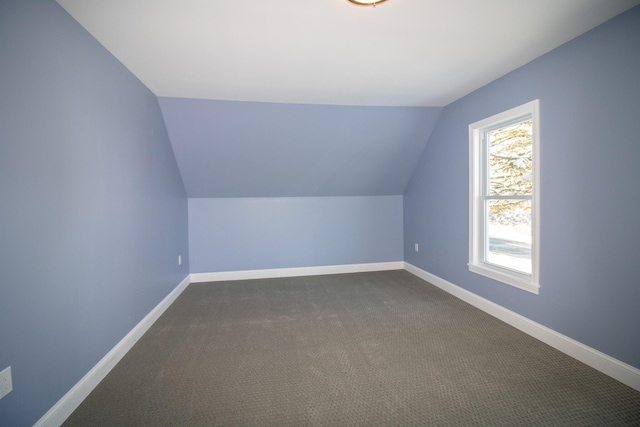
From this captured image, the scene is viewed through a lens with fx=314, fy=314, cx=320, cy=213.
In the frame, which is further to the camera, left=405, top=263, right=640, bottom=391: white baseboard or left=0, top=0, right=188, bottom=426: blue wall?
left=405, top=263, right=640, bottom=391: white baseboard

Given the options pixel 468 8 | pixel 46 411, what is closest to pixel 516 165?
pixel 468 8

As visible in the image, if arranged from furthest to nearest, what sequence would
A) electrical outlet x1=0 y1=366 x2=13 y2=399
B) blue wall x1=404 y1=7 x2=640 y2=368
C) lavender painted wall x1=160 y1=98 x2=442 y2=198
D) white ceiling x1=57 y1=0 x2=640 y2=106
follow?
1. lavender painted wall x1=160 y1=98 x2=442 y2=198
2. blue wall x1=404 y1=7 x2=640 y2=368
3. white ceiling x1=57 y1=0 x2=640 y2=106
4. electrical outlet x1=0 y1=366 x2=13 y2=399

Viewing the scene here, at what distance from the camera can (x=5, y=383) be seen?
4.49 feet

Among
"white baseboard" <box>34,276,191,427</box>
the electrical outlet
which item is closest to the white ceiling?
the electrical outlet

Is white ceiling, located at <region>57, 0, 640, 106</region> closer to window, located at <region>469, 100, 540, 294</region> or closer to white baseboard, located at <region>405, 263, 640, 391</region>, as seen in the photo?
window, located at <region>469, 100, 540, 294</region>

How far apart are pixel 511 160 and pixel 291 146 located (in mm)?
2503

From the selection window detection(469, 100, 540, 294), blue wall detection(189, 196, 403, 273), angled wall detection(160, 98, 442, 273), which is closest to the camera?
window detection(469, 100, 540, 294)

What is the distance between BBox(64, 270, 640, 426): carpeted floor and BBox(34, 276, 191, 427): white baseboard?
0.05 metres

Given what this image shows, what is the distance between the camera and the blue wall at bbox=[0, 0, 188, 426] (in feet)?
4.71

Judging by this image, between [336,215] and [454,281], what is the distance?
2.03m

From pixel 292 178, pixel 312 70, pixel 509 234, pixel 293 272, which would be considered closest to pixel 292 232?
pixel 293 272

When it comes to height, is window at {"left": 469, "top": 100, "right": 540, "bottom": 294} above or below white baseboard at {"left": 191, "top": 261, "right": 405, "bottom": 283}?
above

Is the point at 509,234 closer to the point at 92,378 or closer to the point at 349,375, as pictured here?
the point at 349,375

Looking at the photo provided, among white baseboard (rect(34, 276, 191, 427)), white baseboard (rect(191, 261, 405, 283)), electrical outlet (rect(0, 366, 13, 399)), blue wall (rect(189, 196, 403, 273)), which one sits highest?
blue wall (rect(189, 196, 403, 273))
